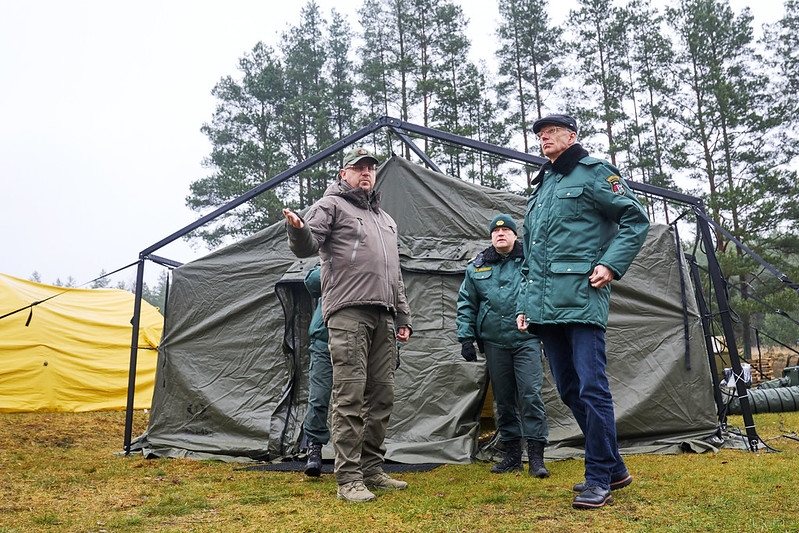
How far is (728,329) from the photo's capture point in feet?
15.5

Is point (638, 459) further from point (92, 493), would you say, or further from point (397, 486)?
point (92, 493)

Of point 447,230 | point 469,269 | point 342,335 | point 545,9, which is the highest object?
point 545,9

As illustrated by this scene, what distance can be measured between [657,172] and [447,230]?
14200mm

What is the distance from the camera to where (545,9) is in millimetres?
17766

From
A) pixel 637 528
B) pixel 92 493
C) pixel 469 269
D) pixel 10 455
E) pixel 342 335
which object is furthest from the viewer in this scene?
pixel 10 455

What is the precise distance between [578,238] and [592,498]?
1.07 metres

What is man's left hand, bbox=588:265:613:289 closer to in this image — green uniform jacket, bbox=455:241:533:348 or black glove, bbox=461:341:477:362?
green uniform jacket, bbox=455:241:533:348

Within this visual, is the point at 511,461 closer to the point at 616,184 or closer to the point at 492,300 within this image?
the point at 492,300

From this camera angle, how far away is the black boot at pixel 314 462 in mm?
3795

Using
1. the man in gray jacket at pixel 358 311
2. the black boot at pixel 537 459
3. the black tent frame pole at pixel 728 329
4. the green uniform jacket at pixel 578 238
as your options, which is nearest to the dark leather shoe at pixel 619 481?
the green uniform jacket at pixel 578 238

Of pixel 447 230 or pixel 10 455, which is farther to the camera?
pixel 447 230

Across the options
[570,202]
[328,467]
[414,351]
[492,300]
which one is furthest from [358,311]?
[414,351]

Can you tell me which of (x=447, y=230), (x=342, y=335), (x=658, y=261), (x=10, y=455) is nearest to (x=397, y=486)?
(x=342, y=335)

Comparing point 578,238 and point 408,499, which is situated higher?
point 578,238
